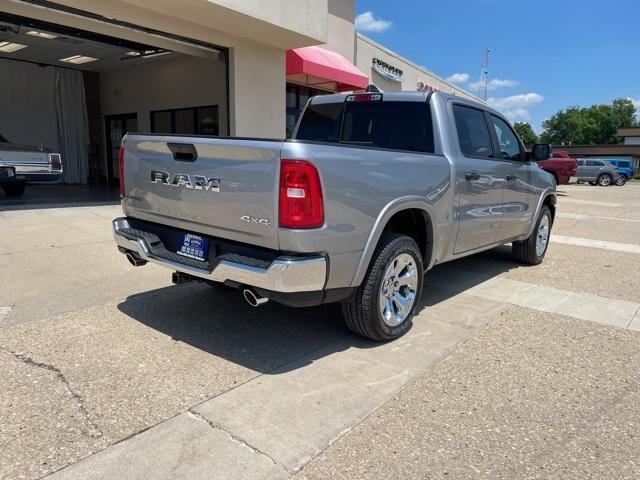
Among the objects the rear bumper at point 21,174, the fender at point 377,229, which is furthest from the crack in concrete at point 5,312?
the rear bumper at point 21,174

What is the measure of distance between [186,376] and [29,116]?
50.9 feet

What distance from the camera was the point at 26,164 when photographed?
31.0 feet

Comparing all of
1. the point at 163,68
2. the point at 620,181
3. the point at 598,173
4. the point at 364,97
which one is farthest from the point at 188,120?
the point at 620,181

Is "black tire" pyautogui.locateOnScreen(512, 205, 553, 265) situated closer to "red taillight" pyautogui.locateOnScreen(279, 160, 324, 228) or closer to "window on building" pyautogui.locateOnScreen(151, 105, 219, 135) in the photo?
"red taillight" pyautogui.locateOnScreen(279, 160, 324, 228)

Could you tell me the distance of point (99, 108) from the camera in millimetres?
17109

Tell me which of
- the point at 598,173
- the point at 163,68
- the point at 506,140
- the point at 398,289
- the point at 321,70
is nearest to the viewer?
the point at 398,289

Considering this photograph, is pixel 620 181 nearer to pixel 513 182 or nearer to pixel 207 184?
pixel 513 182

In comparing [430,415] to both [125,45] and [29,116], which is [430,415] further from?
[29,116]

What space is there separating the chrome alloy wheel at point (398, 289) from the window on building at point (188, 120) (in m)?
10.4

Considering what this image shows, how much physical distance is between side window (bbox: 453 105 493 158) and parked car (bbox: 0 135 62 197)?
8169mm

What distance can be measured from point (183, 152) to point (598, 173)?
3449 centimetres

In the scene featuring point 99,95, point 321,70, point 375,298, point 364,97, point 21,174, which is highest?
point 321,70

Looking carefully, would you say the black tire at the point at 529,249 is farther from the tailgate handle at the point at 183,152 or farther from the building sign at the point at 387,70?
the building sign at the point at 387,70

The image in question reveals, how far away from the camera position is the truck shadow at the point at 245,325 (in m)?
3.81
